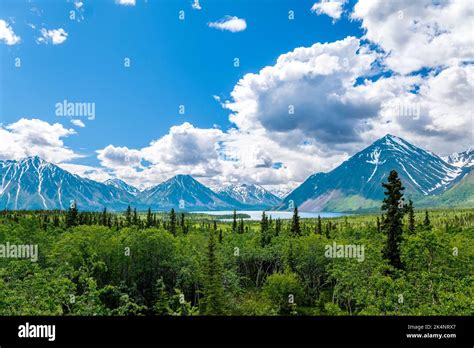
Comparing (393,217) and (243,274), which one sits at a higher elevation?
(393,217)

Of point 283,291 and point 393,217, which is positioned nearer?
point 393,217

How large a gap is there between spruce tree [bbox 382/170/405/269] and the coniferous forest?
7cm

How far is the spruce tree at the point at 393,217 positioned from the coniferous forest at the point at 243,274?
0.07 metres

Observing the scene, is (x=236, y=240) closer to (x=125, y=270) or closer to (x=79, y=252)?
(x=125, y=270)

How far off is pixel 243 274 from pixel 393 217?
41917 millimetres

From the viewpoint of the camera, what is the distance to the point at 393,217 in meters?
23.7

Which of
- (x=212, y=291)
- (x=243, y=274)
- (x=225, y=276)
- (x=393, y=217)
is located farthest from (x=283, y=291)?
(x=393, y=217)

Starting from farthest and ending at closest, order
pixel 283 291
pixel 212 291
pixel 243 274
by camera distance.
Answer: pixel 243 274
pixel 283 291
pixel 212 291

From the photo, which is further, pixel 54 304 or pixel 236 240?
pixel 236 240

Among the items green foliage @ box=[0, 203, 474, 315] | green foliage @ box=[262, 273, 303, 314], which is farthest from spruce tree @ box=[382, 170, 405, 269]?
green foliage @ box=[262, 273, 303, 314]

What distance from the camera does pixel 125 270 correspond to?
42781 mm

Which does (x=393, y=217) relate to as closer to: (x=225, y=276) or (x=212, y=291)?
(x=212, y=291)
